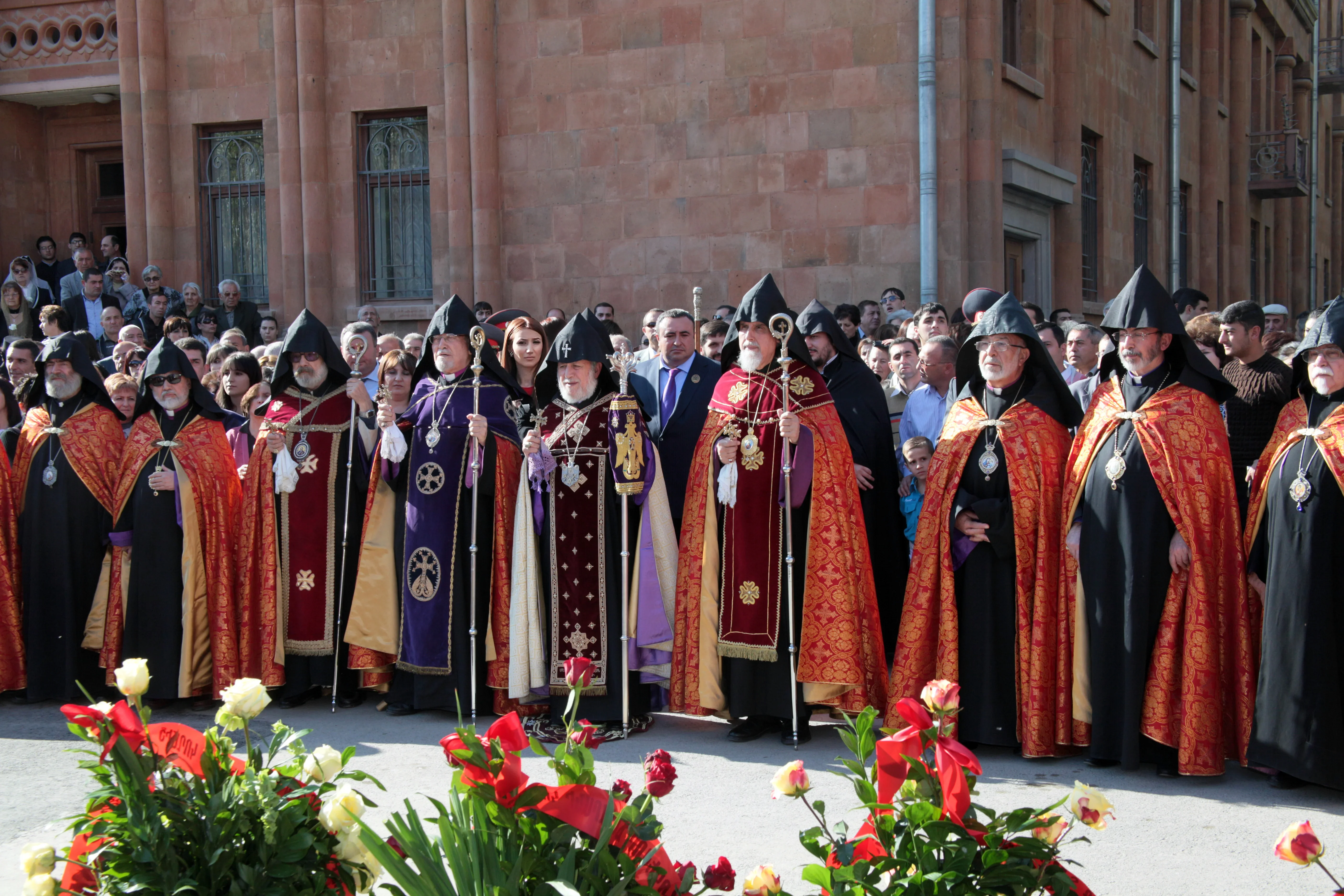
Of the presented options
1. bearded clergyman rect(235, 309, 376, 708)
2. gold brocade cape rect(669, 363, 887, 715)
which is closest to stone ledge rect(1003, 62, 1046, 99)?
gold brocade cape rect(669, 363, 887, 715)

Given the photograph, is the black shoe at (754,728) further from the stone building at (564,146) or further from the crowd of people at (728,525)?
the stone building at (564,146)

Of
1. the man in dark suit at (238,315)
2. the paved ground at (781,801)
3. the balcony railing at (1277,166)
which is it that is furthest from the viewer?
the balcony railing at (1277,166)

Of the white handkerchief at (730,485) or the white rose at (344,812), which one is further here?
the white handkerchief at (730,485)

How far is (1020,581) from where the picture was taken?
601 centimetres

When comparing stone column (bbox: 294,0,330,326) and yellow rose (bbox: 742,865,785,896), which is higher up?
stone column (bbox: 294,0,330,326)

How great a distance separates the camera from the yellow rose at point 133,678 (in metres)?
2.89

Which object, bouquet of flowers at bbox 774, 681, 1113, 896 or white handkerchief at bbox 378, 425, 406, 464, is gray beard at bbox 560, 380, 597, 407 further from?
bouquet of flowers at bbox 774, 681, 1113, 896

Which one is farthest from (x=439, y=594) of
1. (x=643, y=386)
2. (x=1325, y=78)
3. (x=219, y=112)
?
(x=1325, y=78)

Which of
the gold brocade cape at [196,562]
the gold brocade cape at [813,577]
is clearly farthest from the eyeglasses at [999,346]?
the gold brocade cape at [196,562]

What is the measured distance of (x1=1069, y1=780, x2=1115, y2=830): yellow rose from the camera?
2.45 m

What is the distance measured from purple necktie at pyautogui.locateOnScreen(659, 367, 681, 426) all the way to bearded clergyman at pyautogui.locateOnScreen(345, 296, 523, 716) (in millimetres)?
873

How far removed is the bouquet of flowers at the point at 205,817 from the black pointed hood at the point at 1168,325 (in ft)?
13.6

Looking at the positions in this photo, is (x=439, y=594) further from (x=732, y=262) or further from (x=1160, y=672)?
(x=732, y=262)

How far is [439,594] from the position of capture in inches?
272
